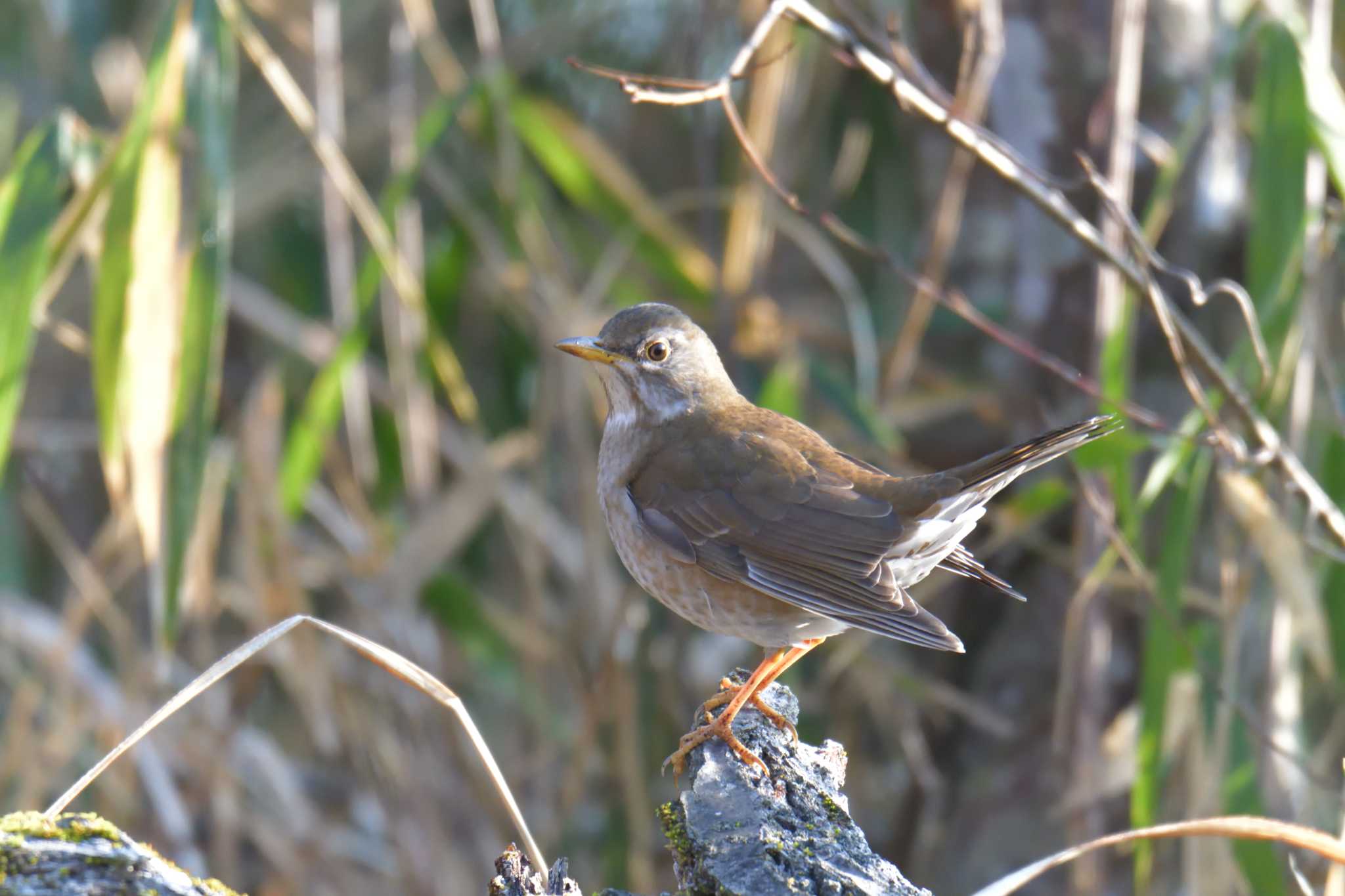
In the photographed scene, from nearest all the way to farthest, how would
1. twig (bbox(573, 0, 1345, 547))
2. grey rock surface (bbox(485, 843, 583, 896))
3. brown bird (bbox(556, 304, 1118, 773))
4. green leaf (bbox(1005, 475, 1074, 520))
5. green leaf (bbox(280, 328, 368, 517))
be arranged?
grey rock surface (bbox(485, 843, 583, 896))
twig (bbox(573, 0, 1345, 547))
brown bird (bbox(556, 304, 1118, 773))
green leaf (bbox(1005, 475, 1074, 520))
green leaf (bbox(280, 328, 368, 517))

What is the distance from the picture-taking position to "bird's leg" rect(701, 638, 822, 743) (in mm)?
3029

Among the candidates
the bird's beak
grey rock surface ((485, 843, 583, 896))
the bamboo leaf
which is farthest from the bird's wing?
the bamboo leaf

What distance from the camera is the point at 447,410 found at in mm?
6180

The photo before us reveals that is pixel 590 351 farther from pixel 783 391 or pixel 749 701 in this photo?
pixel 783 391

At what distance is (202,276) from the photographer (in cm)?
360

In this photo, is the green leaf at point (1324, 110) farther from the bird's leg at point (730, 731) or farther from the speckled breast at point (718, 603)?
the bird's leg at point (730, 731)

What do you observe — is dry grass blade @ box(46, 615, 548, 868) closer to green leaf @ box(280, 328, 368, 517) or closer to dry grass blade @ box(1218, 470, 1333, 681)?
dry grass blade @ box(1218, 470, 1333, 681)

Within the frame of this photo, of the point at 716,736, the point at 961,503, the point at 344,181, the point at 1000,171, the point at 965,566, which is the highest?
the point at 1000,171

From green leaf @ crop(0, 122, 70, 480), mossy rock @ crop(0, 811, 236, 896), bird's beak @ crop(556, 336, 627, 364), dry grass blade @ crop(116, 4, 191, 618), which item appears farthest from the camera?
bird's beak @ crop(556, 336, 627, 364)

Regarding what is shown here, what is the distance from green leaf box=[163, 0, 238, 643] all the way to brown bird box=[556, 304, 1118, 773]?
958mm

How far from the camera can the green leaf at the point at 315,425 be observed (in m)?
4.59

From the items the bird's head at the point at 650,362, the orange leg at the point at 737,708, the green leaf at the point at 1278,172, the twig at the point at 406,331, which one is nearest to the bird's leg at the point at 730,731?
the orange leg at the point at 737,708

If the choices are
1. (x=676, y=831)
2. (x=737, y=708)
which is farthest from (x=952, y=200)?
(x=676, y=831)

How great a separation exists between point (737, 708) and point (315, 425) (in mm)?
2367
